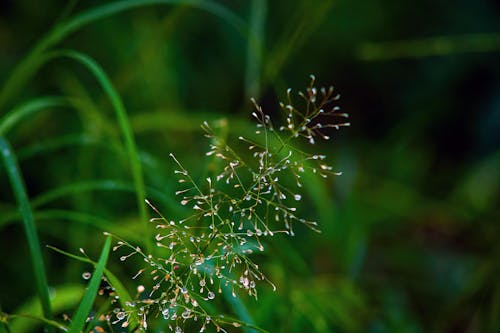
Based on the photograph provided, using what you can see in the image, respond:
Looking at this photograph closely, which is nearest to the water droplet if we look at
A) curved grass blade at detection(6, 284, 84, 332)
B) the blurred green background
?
the blurred green background

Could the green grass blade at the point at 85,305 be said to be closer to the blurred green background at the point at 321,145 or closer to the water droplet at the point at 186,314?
the water droplet at the point at 186,314

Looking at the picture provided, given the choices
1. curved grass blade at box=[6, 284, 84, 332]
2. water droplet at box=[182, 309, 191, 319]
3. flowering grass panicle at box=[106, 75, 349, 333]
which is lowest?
curved grass blade at box=[6, 284, 84, 332]

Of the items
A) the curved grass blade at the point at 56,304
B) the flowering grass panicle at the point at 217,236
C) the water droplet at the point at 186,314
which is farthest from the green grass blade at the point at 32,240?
the curved grass blade at the point at 56,304

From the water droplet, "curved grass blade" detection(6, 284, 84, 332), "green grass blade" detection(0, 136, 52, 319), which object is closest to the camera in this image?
the water droplet

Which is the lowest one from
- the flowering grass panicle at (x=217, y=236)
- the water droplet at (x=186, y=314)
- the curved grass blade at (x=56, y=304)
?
the curved grass blade at (x=56, y=304)

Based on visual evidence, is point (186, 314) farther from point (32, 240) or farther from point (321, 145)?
point (321, 145)

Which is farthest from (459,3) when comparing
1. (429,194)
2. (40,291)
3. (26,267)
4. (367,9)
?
(40,291)

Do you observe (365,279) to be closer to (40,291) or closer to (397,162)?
(397,162)

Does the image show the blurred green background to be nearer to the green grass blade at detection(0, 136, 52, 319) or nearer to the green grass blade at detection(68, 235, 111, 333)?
the green grass blade at detection(0, 136, 52, 319)
